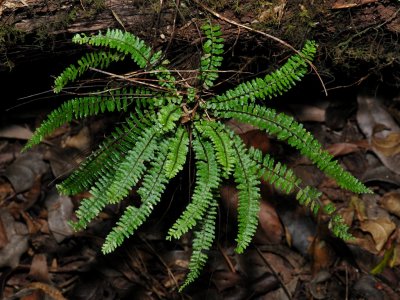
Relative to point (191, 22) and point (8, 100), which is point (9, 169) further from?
point (191, 22)

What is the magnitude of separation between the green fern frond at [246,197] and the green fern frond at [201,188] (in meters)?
0.17

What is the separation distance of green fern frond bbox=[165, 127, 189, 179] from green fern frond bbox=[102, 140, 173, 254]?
0.27 ft

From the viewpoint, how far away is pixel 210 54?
10.1 feet

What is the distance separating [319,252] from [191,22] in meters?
2.37

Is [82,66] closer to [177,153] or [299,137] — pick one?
[177,153]

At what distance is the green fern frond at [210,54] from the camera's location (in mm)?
2990

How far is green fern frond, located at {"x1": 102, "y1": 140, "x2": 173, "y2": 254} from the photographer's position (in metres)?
2.95

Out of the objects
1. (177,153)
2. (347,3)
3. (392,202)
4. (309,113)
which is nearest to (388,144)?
(392,202)

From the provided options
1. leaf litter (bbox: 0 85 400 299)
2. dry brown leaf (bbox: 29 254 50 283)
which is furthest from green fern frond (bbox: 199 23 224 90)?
dry brown leaf (bbox: 29 254 50 283)

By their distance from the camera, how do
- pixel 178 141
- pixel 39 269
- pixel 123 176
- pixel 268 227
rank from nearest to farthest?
pixel 123 176
pixel 178 141
pixel 39 269
pixel 268 227

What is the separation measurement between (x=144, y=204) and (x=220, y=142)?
2.10ft

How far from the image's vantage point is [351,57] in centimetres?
362

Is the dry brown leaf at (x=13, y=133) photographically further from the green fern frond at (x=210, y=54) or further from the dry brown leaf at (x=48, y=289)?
the green fern frond at (x=210, y=54)

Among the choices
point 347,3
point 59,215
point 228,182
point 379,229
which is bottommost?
point 59,215
